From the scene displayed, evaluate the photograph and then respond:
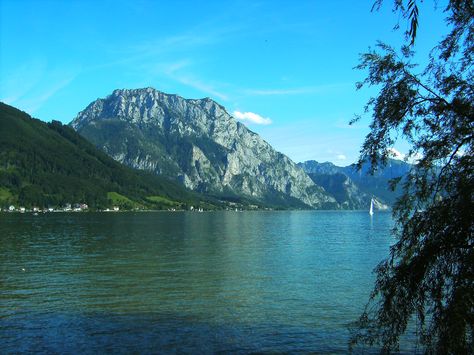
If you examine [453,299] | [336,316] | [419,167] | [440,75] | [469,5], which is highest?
[469,5]

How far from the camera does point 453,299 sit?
1516cm

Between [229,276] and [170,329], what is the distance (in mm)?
24496

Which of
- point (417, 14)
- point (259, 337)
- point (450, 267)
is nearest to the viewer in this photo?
point (417, 14)

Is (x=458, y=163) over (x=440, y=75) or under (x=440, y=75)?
under

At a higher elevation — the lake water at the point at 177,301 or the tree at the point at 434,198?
the tree at the point at 434,198

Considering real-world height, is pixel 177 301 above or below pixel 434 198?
below

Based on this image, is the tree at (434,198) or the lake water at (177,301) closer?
the tree at (434,198)

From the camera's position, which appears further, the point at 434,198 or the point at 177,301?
the point at 177,301

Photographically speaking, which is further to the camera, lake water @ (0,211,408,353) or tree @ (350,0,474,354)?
lake water @ (0,211,408,353)

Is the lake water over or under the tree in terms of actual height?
under

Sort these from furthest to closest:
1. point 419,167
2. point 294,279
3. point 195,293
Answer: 1. point 294,279
2. point 195,293
3. point 419,167

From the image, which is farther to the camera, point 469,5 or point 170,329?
point 170,329

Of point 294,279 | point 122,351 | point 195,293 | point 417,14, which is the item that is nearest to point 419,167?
point 417,14

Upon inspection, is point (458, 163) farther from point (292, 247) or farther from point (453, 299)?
point (292, 247)
